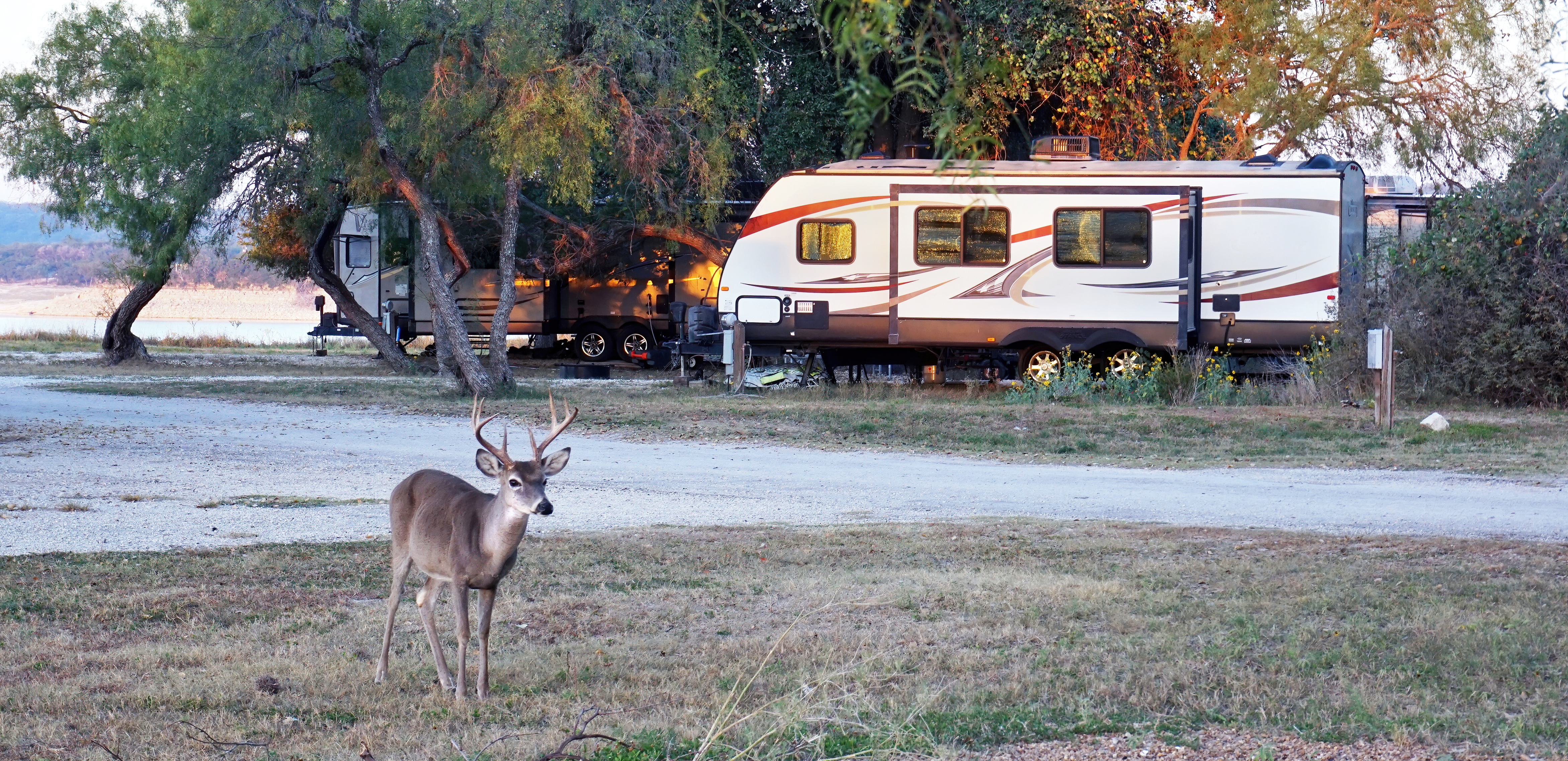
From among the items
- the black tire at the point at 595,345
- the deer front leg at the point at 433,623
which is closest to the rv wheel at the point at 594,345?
the black tire at the point at 595,345

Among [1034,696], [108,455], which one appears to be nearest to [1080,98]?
[108,455]

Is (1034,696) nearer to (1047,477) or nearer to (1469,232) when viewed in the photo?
(1047,477)

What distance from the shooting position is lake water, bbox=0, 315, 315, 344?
49625mm

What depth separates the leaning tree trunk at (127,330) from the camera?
Answer: 2917cm

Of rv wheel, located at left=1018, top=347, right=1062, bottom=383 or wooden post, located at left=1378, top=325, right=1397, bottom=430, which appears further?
rv wheel, located at left=1018, top=347, right=1062, bottom=383

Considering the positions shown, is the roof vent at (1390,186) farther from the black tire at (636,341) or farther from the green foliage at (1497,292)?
the black tire at (636,341)

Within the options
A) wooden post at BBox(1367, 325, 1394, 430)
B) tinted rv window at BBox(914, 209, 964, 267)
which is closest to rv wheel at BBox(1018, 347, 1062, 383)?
tinted rv window at BBox(914, 209, 964, 267)

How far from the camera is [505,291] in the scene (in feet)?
65.9

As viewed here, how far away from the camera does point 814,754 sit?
4.90m

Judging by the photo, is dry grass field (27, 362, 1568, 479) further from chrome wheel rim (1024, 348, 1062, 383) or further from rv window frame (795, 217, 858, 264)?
rv window frame (795, 217, 858, 264)

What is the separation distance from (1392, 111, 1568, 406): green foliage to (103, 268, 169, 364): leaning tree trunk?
22.5 metres

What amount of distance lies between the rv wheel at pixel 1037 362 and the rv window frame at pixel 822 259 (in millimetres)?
2668

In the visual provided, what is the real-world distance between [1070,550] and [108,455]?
30.5 feet

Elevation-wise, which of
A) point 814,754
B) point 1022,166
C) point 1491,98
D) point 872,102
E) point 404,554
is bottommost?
point 814,754
